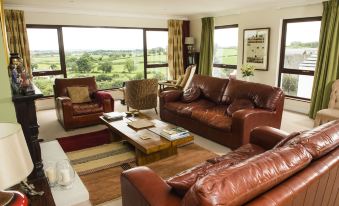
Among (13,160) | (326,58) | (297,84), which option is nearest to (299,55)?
(297,84)

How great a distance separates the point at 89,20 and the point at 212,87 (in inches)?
152

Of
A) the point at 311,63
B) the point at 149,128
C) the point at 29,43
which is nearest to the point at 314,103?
the point at 311,63

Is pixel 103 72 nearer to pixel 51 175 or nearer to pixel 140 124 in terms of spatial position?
pixel 140 124

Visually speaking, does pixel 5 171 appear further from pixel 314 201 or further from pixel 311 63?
pixel 311 63

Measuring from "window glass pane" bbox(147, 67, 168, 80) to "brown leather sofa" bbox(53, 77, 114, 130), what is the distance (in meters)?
2.65

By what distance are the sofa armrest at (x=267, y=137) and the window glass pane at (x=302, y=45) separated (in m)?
3.36

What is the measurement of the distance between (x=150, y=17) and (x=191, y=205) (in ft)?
22.3

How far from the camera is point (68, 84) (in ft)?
16.3

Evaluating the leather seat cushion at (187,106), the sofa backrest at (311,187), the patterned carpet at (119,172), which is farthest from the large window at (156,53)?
the sofa backrest at (311,187)

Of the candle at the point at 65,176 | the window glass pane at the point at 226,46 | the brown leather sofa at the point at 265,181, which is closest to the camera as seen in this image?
the brown leather sofa at the point at 265,181

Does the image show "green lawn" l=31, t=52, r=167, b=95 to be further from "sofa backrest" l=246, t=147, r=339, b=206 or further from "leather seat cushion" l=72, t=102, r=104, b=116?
"sofa backrest" l=246, t=147, r=339, b=206

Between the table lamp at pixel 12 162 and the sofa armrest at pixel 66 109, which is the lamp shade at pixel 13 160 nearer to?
the table lamp at pixel 12 162

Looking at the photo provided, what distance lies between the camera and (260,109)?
11.8ft

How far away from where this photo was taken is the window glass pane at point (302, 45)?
506 cm
